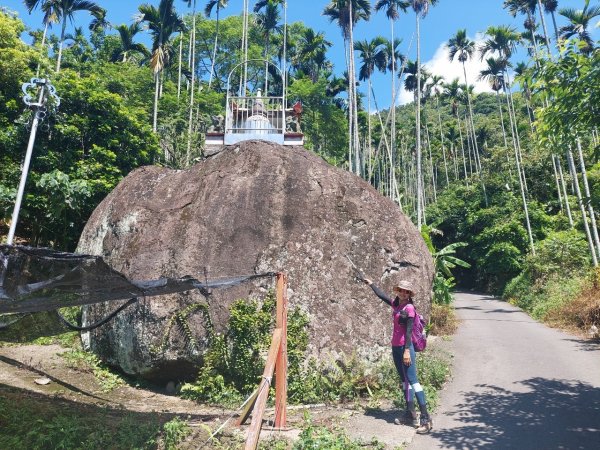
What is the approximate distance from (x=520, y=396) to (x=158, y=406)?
5.69m

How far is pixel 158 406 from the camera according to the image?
23.5 feet

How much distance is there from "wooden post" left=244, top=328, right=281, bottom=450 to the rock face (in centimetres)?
245

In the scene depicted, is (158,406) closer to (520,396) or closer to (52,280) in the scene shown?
(52,280)

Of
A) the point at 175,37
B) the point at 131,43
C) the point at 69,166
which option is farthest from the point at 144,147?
the point at 175,37

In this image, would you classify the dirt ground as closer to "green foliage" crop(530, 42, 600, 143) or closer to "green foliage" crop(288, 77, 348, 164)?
"green foliage" crop(530, 42, 600, 143)

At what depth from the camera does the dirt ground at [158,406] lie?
17.8 ft

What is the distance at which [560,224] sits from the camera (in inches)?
1152

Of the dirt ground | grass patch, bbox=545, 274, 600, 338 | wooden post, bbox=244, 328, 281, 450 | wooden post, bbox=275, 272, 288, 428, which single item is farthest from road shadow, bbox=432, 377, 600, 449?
grass patch, bbox=545, 274, 600, 338

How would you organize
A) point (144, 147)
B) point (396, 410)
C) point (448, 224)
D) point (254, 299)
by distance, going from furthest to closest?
point (448, 224) < point (144, 147) < point (254, 299) < point (396, 410)

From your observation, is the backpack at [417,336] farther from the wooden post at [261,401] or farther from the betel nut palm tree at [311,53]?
the betel nut palm tree at [311,53]

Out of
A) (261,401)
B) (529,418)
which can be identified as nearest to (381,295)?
(261,401)

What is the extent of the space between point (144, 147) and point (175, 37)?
23.8m

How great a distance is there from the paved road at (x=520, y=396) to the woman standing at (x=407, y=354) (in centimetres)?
28

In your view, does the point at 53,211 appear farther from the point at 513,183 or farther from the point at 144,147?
the point at 513,183
